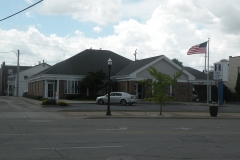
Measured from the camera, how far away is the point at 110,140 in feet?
43.4

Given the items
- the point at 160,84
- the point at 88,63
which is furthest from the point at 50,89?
the point at 160,84

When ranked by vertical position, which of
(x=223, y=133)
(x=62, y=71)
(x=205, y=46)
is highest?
(x=205, y=46)

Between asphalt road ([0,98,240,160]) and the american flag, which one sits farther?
the american flag

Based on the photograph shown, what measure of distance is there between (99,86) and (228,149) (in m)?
35.6

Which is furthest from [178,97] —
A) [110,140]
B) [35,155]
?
[35,155]

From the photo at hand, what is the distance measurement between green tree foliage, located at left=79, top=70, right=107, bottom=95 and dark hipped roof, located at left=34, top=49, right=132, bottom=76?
2613mm

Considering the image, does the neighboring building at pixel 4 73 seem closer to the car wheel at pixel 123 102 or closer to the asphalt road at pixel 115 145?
the car wheel at pixel 123 102

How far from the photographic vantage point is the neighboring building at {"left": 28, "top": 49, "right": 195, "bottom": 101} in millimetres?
46625

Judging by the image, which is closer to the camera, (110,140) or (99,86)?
(110,140)

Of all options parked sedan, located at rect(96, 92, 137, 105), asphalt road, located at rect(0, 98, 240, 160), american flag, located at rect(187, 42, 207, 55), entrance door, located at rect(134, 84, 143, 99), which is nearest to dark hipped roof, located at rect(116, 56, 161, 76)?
entrance door, located at rect(134, 84, 143, 99)

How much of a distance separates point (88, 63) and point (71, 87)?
17.1 feet

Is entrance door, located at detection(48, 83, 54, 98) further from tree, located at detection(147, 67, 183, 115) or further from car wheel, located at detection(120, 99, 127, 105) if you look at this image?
tree, located at detection(147, 67, 183, 115)

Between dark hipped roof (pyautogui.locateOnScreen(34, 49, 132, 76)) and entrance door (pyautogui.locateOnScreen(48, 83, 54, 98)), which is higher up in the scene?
dark hipped roof (pyautogui.locateOnScreen(34, 49, 132, 76))

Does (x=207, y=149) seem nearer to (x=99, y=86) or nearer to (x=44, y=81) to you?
(x=99, y=86)
